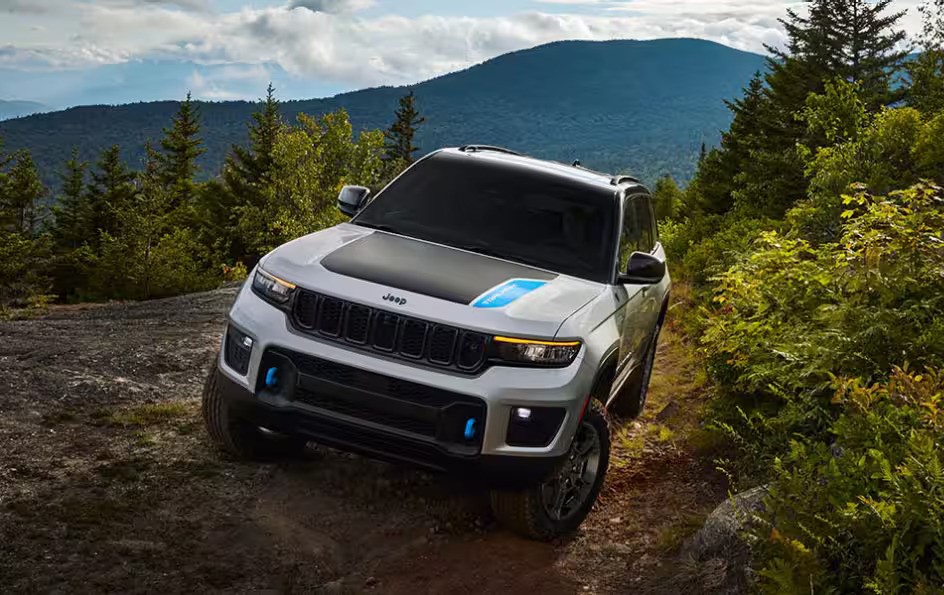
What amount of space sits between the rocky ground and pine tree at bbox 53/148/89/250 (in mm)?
54385

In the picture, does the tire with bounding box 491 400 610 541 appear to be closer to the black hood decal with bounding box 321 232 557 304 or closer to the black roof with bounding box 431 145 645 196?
the black hood decal with bounding box 321 232 557 304

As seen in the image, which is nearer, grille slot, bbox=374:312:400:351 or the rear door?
grille slot, bbox=374:312:400:351

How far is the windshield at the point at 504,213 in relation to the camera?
5277mm

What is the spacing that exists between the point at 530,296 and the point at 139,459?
9.43 ft

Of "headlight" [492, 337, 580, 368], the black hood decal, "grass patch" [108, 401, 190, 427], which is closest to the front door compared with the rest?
the black hood decal

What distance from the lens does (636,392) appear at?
7.46 metres

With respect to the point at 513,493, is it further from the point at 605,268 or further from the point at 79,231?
the point at 79,231

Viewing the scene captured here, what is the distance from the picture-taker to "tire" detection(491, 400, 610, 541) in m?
4.49

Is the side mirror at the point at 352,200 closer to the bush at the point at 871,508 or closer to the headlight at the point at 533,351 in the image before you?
the headlight at the point at 533,351

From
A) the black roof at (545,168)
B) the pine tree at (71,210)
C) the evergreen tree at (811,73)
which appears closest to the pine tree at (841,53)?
the evergreen tree at (811,73)

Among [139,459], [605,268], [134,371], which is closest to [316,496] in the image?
[139,459]

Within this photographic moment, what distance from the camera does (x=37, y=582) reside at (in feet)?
12.1

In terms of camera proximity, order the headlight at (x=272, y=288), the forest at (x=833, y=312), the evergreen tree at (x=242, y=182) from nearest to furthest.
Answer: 1. the forest at (x=833, y=312)
2. the headlight at (x=272, y=288)
3. the evergreen tree at (x=242, y=182)

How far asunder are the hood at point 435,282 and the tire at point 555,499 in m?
0.71
